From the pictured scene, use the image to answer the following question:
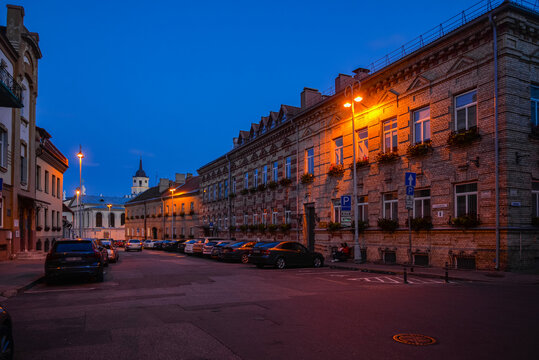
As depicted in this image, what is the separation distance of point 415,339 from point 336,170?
70.8ft

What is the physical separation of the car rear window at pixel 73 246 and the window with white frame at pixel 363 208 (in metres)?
15.5

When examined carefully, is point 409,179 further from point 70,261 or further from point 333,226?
point 70,261

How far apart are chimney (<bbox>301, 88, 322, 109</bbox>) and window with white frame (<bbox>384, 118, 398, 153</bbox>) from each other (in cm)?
1140

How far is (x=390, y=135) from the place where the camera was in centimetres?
2427

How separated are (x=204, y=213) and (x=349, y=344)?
165 ft

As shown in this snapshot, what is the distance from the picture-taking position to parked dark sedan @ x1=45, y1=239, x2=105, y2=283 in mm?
15227

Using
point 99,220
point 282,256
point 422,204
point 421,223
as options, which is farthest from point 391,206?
point 99,220

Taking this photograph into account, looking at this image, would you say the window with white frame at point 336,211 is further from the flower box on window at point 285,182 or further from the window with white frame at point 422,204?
→ the window with white frame at point 422,204

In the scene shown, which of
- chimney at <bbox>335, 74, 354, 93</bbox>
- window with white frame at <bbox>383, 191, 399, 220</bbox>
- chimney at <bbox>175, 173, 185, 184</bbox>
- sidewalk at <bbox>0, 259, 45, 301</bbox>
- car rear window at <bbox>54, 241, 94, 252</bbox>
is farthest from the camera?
chimney at <bbox>175, 173, 185, 184</bbox>

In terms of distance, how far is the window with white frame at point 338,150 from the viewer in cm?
2862

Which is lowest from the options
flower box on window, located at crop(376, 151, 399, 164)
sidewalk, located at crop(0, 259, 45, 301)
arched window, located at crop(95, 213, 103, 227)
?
arched window, located at crop(95, 213, 103, 227)

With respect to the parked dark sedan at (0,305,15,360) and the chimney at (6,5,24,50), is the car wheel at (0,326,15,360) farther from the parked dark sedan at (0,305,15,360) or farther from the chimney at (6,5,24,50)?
the chimney at (6,5,24,50)

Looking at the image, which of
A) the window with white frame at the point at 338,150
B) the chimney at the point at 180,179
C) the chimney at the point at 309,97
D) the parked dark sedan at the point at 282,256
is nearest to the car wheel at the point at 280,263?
the parked dark sedan at the point at 282,256

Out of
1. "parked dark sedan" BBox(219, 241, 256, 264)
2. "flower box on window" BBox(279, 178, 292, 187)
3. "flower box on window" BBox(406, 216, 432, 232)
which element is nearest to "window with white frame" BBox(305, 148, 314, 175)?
"flower box on window" BBox(279, 178, 292, 187)
